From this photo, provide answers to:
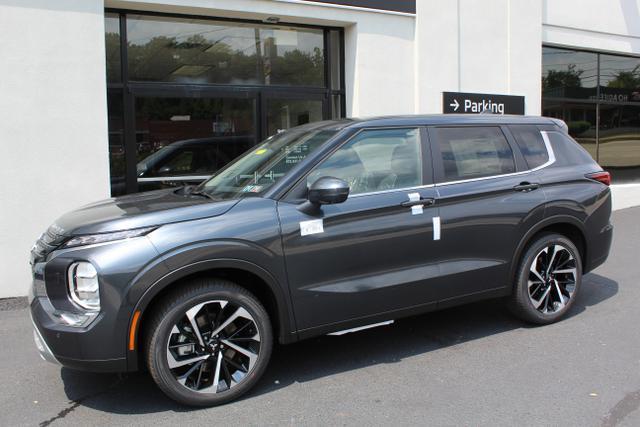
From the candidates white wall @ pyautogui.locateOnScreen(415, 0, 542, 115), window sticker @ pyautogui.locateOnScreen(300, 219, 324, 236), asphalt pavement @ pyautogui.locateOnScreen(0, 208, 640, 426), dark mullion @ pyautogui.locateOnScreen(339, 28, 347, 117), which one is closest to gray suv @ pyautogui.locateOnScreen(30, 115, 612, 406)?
window sticker @ pyautogui.locateOnScreen(300, 219, 324, 236)

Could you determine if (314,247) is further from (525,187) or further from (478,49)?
(478,49)

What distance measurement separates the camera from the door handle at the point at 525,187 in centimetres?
474

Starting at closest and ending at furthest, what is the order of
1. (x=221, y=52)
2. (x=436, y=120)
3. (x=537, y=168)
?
(x=436, y=120)
(x=537, y=168)
(x=221, y=52)

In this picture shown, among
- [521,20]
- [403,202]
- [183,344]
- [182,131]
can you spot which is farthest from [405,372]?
[521,20]

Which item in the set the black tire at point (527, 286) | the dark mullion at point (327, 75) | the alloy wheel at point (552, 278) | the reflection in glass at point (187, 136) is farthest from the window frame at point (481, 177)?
→ the dark mullion at point (327, 75)

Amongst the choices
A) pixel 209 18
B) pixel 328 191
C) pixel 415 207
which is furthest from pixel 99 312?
pixel 209 18

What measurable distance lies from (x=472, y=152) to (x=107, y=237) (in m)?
2.87

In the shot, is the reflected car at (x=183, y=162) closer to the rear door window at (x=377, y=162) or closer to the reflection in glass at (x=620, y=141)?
the rear door window at (x=377, y=162)

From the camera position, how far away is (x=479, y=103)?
9.85m

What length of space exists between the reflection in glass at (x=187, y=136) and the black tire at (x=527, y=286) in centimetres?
472

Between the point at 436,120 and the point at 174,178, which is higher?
the point at 436,120

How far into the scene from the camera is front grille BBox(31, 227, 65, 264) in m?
3.54

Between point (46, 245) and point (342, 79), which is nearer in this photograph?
point (46, 245)

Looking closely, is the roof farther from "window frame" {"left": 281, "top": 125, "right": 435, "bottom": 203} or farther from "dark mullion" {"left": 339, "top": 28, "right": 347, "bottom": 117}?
"dark mullion" {"left": 339, "top": 28, "right": 347, "bottom": 117}
